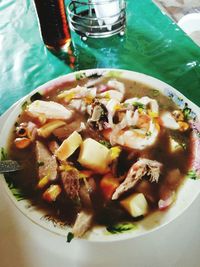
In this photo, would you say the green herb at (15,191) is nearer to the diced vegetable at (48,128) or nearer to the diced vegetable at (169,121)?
the diced vegetable at (48,128)

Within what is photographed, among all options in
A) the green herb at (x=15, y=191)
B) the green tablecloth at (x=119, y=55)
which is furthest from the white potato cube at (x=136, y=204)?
the green tablecloth at (x=119, y=55)

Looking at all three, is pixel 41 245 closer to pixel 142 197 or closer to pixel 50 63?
pixel 142 197

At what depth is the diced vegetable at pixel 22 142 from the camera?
0.78 m

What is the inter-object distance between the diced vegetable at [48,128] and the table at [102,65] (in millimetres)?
179

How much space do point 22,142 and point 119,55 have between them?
608 mm

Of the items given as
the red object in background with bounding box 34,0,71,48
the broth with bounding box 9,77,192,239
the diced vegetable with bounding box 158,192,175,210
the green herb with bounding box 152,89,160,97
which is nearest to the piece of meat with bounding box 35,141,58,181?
the broth with bounding box 9,77,192,239

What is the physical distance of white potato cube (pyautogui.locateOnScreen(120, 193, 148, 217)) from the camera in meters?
0.64

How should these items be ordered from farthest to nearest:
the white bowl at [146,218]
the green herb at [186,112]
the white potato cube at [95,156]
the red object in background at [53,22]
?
the red object in background at [53,22] < the green herb at [186,112] < the white potato cube at [95,156] < the white bowl at [146,218]

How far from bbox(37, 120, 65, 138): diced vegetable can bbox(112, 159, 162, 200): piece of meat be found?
0.24m

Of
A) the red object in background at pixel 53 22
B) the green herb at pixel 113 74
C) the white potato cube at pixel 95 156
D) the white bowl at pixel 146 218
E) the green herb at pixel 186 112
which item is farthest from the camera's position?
the red object in background at pixel 53 22

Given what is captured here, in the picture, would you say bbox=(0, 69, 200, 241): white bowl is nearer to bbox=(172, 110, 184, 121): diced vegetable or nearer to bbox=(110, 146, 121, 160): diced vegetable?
bbox=(172, 110, 184, 121): diced vegetable

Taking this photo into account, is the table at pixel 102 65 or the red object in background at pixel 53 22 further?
the red object in background at pixel 53 22

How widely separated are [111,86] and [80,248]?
480 mm

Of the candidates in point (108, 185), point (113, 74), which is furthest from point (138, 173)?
point (113, 74)
